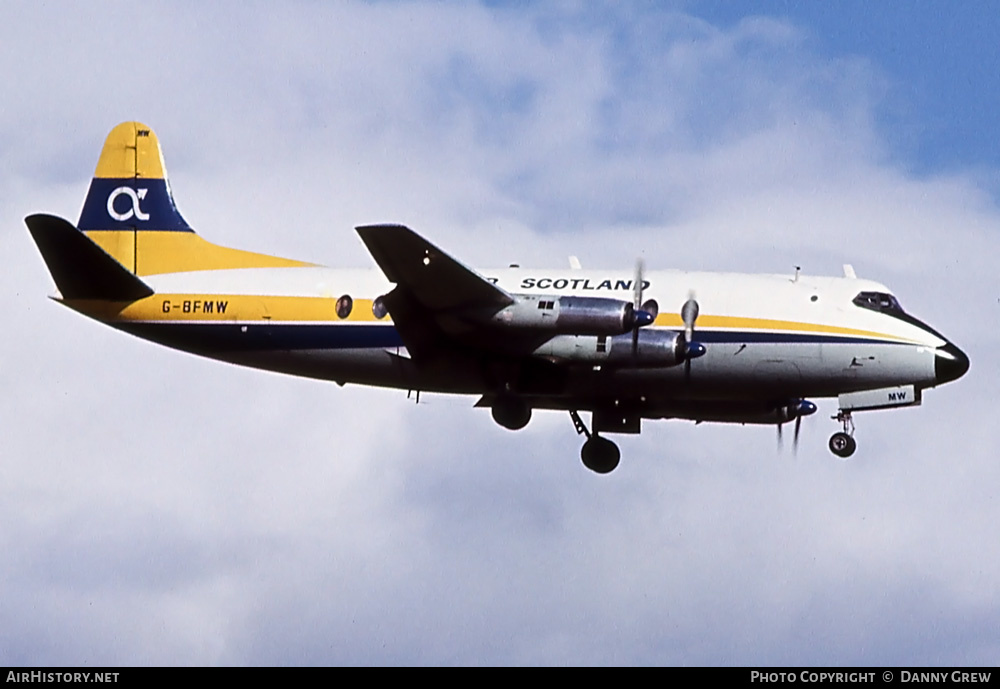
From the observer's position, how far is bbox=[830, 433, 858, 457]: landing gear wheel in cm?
3272

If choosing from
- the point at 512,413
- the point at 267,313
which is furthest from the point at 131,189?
the point at 512,413

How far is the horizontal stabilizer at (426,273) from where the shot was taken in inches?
1243

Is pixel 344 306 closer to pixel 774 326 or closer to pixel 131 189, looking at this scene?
pixel 131 189

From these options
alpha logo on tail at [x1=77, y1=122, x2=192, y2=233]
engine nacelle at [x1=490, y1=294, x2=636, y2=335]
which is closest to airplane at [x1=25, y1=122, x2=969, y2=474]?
engine nacelle at [x1=490, y1=294, x2=636, y2=335]

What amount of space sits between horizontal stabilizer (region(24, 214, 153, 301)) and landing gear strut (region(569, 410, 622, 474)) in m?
9.93

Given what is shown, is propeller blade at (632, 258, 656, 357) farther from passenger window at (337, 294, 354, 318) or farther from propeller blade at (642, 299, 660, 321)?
passenger window at (337, 294, 354, 318)

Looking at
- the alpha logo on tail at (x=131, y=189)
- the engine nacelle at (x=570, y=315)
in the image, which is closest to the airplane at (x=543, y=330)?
the engine nacelle at (x=570, y=315)

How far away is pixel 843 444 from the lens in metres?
32.8

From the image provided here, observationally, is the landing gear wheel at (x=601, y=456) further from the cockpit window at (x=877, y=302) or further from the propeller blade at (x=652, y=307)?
the cockpit window at (x=877, y=302)

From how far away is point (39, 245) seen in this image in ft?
116

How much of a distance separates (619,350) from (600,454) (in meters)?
4.61

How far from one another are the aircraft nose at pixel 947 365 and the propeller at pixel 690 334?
444cm
